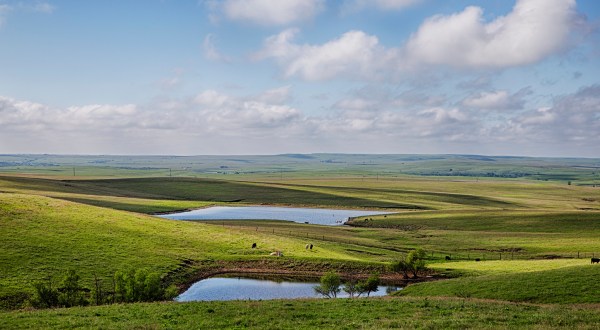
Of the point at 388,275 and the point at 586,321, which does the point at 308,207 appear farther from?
the point at 586,321

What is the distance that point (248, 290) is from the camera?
5353cm

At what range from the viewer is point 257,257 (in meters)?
66.6

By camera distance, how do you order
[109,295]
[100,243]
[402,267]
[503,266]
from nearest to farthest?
[109,295] < [402,267] < [503,266] < [100,243]

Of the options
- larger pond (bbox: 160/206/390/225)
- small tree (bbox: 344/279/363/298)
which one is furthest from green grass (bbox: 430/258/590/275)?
larger pond (bbox: 160/206/390/225)

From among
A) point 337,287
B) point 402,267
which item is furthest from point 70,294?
point 402,267

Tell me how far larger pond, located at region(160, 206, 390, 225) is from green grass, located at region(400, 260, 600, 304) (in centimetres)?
8382

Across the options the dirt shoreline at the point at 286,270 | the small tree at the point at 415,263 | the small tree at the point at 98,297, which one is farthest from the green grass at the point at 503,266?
the small tree at the point at 98,297

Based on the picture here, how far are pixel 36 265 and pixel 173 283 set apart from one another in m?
13.7

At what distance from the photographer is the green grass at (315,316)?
25.9 m

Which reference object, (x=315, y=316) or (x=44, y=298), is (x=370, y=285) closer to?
(x=315, y=316)

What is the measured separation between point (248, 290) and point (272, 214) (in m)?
94.0

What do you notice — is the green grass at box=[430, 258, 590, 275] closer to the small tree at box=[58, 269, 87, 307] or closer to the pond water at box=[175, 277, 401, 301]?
the pond water at box=[175, 277, 401, 301]

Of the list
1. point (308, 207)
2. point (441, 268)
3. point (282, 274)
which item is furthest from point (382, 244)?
point (308, 207)

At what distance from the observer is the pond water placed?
50.4 m
